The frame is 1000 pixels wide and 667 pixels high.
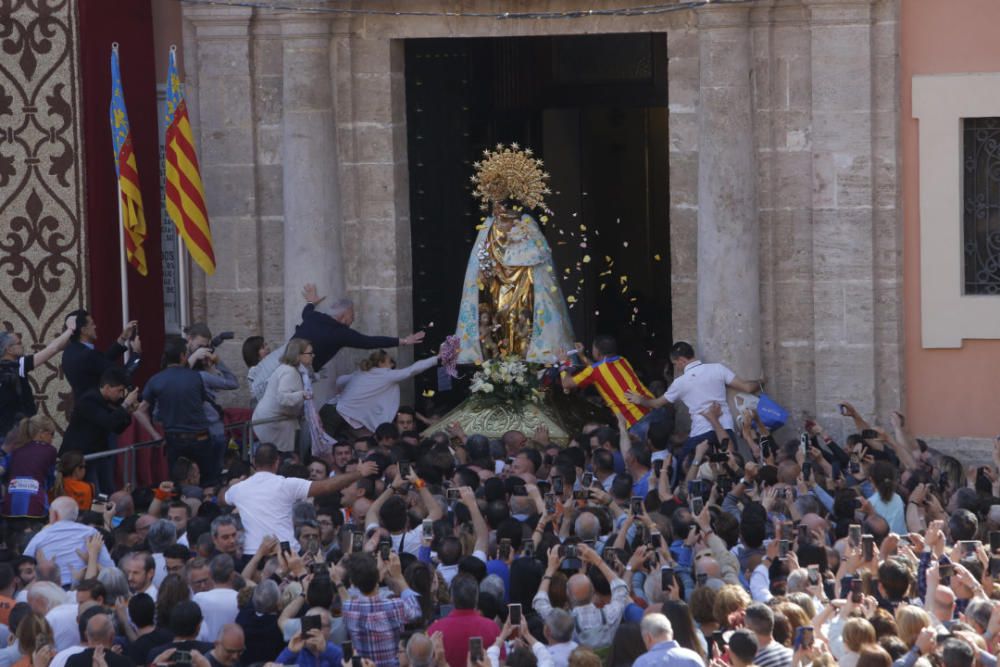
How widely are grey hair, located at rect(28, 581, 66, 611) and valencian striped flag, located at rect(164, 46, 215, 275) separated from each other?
7.03 metres

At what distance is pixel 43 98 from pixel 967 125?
24.8 feet

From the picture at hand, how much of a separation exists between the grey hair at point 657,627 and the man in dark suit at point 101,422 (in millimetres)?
6788

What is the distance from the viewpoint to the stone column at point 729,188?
701 inches

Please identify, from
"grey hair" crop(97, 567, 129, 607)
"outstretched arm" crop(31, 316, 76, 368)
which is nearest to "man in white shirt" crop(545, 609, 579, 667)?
"grey hair" crop(97, 567, 129, 607)

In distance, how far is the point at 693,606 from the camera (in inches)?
413

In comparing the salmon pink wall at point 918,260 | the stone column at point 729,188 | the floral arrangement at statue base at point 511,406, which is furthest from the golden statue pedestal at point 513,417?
the salmon pink wall at point 918,260

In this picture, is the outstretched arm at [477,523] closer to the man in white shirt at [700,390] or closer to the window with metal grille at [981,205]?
the man in white shirt at [700,390]

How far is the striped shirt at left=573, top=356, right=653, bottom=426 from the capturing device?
58.6 feet

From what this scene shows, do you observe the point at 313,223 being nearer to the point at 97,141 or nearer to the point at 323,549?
the point at 97,141

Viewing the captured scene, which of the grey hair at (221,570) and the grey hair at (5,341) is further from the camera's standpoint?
the grey hair at (5,341)

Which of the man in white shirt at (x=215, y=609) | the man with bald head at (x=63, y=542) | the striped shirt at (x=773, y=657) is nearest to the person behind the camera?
the striped shirt at (x=773, y=657)

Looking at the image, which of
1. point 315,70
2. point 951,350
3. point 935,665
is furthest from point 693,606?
point 315,70

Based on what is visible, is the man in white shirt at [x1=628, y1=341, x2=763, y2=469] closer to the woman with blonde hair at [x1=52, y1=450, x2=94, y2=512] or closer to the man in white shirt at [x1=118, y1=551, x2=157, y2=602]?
the woman with blonde hair at [x1=52, y1=450, x2=94, y2=512]

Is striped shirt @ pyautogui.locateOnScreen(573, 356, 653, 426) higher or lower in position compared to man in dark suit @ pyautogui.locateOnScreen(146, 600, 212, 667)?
higher
